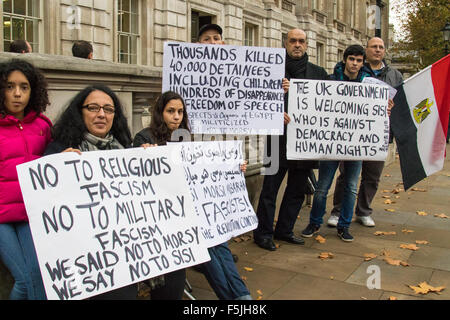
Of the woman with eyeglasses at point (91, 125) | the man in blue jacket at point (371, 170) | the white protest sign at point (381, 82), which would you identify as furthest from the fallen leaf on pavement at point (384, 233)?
the woman with eyeglasses at point (91, 125)

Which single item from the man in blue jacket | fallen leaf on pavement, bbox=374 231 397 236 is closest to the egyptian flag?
the man in blue jacket

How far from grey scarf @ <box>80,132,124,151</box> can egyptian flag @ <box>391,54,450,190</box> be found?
11.3ft

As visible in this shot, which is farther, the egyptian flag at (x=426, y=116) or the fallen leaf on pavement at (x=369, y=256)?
the egyptian flag at (x=426, y=116)

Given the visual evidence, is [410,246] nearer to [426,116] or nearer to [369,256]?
[369,256]

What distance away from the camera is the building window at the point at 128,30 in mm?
13727

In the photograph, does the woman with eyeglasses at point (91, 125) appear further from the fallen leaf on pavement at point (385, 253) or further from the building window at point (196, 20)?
the building window at point (196, 20)

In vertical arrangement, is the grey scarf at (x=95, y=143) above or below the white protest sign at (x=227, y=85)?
below

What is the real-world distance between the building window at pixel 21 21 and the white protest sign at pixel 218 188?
28.7 ft

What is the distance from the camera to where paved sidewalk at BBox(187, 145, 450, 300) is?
139 inches

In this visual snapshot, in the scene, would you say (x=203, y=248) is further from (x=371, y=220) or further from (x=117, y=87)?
(x=371, y=220)

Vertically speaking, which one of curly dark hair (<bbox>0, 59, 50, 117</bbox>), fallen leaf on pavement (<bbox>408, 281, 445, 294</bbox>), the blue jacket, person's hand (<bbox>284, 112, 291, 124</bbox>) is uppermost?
the blue jacket

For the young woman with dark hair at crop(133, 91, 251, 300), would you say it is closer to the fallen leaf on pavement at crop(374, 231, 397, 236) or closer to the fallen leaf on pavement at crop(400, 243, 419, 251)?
the fallen leaf on pavement at crop(400, 243, 419, 251)

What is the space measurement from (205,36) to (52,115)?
5.44ft

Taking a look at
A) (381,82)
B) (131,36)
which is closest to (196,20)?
(131,36)
